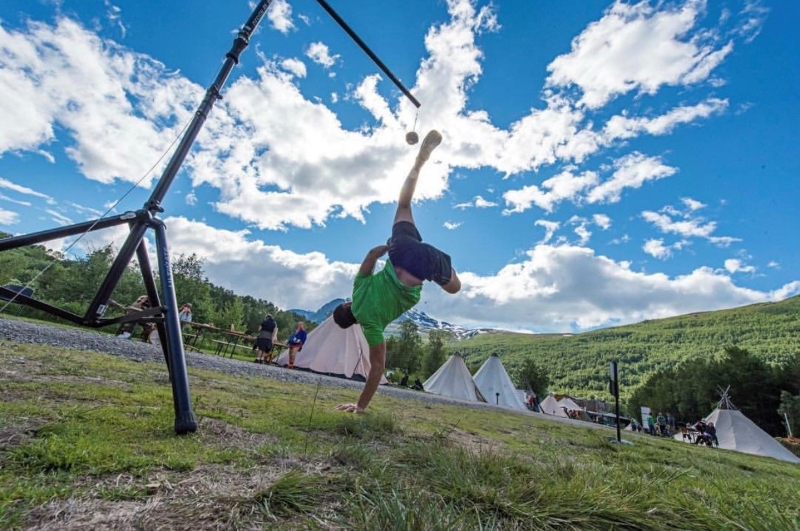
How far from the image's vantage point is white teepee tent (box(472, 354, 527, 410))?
96.7 feet

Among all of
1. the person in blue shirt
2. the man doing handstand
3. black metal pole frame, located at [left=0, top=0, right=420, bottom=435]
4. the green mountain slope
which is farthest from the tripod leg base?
the green mountain slope

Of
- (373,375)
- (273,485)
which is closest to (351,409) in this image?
(373,375)

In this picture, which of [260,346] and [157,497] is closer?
[157,497]

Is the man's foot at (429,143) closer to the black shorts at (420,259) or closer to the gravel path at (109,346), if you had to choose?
the black shorts at (420,259)

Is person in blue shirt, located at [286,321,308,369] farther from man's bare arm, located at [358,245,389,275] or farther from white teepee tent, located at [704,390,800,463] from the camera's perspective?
white teepee tent, located at [704,390,800,463]

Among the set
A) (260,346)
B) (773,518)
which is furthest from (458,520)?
(260,346)

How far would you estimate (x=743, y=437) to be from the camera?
76.5 ft

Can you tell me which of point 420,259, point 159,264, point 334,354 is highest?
point 420,259

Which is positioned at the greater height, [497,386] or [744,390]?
[744,390]

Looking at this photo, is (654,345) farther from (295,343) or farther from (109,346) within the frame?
(109,346)

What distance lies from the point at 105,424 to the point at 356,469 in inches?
53.0

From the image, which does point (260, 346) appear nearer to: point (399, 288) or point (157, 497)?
point (399, 288)

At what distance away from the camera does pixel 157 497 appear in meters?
1.19

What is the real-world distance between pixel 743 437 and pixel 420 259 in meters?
31.6
